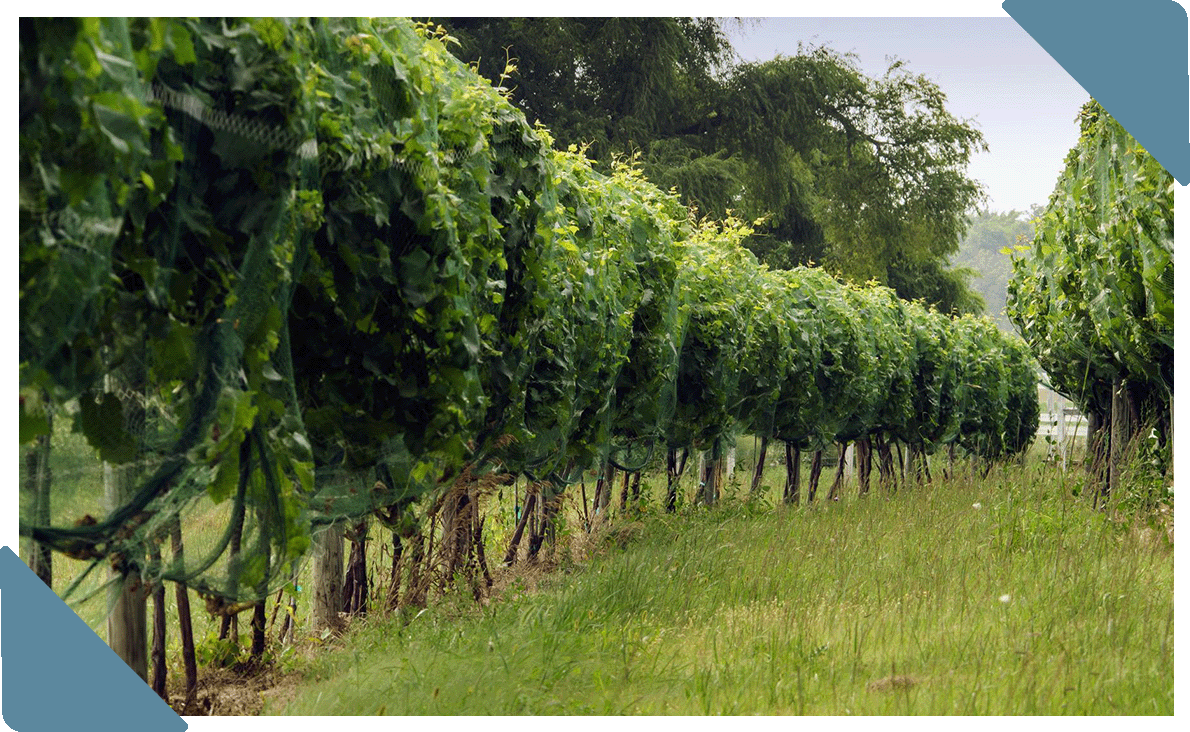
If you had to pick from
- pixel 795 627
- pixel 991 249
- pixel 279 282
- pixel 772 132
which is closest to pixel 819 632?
pixel 795 627

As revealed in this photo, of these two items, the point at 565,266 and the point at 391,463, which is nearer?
the point at 391,463

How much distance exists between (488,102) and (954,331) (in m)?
12.9

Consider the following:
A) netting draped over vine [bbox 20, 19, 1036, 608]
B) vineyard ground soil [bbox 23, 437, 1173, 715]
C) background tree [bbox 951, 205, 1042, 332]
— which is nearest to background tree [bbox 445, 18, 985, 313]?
vineyard ground soil [bbox 23, 437, 1173, 715]

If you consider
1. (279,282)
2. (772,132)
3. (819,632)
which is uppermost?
(772,132)

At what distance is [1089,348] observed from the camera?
7152 millimetres

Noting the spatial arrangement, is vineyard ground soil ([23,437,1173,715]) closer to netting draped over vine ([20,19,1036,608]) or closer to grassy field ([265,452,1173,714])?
grassy field ([265,452,1173,714])

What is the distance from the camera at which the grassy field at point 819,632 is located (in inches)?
160

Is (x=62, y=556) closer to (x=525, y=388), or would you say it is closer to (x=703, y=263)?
(x=525, y=388)

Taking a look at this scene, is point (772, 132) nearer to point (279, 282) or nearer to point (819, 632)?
point (819, 632)

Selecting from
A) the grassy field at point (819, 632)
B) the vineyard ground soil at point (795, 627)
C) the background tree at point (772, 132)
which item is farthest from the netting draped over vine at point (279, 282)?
the background tree at point (772, 132)

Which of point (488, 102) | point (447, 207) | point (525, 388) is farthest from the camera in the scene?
point (525, 388)

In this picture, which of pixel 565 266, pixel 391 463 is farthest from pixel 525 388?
pixel 391 463

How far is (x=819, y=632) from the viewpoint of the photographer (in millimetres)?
4973

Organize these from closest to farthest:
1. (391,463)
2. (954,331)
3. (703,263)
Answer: (391,463), (703,263), (954,331)
